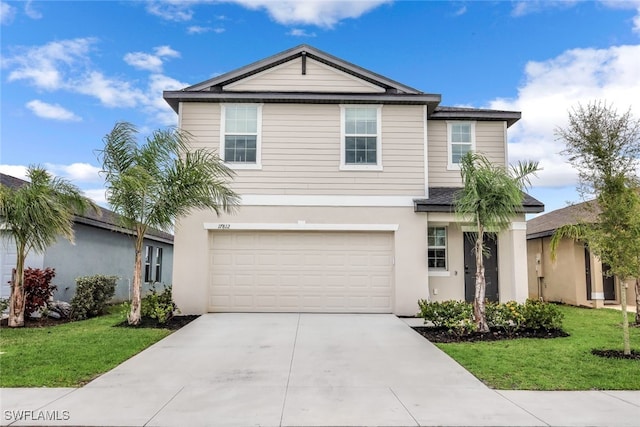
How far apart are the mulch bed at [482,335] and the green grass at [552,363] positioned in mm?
305

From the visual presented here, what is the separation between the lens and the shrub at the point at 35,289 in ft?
37.2

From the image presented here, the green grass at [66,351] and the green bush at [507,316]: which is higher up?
the green bush at [507,316]

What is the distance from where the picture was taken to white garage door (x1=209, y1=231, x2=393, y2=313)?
40.0ft

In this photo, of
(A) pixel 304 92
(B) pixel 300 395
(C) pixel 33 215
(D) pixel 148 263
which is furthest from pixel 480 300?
(D) pixel 148 263

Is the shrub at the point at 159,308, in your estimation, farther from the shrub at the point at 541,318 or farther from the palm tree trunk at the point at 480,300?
the shrub at the point at 541,318

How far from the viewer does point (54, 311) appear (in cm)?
1219

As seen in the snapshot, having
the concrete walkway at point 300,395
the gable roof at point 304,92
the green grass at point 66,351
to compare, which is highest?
the gable roof at point 304,92

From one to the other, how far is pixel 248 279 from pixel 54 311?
5.31m

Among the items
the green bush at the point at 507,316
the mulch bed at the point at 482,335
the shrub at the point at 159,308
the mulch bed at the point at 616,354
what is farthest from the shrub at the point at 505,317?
the shrub at the point at 159,308

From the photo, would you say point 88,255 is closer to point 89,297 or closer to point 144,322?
point 89,297

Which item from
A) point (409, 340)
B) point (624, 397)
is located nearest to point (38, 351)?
point (409, 340)

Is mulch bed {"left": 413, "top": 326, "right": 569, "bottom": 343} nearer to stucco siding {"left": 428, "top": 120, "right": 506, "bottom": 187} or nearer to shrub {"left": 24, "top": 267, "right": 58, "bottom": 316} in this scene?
stucco siding {"left": 428, "top": 120, "right": 506, "bottom": 187}

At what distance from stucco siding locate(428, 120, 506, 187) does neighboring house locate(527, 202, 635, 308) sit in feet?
9.83

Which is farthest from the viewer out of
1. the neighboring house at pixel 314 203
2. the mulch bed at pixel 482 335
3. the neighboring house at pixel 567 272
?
the neighboring house at pixel 567 272
